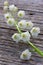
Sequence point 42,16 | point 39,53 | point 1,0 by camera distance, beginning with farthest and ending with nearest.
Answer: point 1,0
point 42,16
point 39,53

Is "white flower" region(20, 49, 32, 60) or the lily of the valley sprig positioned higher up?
the lily of the valley sprig

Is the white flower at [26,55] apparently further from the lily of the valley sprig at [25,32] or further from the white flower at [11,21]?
the white flower at [11,21]

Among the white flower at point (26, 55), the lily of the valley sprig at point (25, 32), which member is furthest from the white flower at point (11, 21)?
the white flower at point (26, 55)

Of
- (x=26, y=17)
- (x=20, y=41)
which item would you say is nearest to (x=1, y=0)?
(x=26, y=17)

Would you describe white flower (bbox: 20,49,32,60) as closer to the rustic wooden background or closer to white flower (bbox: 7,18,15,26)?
the rustic wooden background

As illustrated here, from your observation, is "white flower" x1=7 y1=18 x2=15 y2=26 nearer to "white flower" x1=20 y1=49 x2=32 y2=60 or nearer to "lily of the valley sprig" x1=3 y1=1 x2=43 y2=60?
"lily of the valley sprig" x1=3 y1=1 x2=43 y2=60

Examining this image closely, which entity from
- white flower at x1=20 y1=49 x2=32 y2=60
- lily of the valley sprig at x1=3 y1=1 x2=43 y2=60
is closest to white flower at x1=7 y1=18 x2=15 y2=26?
lily of the valley sprig at x1=3 y1=1 x2=43 y2=60

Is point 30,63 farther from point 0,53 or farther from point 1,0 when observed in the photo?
point 1,0

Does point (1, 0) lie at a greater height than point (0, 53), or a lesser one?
greater
